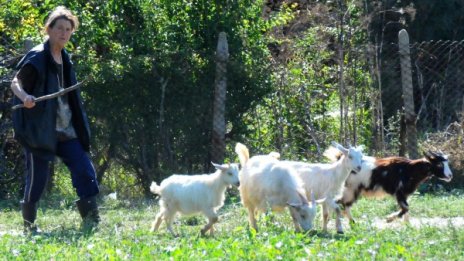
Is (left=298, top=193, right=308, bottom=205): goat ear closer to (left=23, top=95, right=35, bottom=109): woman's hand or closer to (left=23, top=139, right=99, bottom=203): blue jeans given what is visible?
(left=23, top=139, right=99, bottom=203): blue jeans

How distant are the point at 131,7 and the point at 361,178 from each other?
4374mm

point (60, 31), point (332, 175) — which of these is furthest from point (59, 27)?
point (332, 175)

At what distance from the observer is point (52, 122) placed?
8984 mm

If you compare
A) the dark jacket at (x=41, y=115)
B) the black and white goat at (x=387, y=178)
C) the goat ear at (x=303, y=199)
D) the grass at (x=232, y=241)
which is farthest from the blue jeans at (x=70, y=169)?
the black and white goat at (x=387, y=178)

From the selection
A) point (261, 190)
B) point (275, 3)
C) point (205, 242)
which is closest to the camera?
point (205, 242)

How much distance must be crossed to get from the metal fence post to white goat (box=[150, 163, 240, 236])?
4176 millimetres

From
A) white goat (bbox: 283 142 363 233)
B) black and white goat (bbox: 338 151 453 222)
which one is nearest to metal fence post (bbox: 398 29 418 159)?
black and white goat (bbox: 338 151 453 222)

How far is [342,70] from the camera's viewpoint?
13883 mm

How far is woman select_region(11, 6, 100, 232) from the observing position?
8.95m

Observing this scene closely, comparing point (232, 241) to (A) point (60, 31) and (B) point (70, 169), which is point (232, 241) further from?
(A) point (60, 31)

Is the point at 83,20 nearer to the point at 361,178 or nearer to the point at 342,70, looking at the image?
the point at 342,70

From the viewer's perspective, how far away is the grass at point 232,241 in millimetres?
7230

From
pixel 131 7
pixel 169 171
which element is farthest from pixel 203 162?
pixel 131 7

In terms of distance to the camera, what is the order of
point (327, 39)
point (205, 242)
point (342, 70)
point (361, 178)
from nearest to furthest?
point (205, 242)
point (361, 178)
point (342, 70)
point (327, 39)
